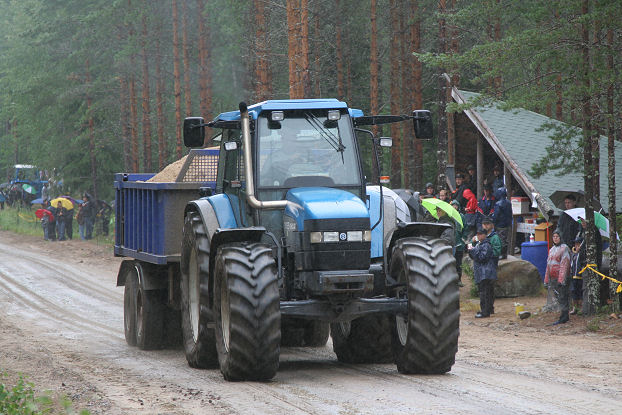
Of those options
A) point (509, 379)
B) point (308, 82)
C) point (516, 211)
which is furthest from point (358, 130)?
point (516, 211)

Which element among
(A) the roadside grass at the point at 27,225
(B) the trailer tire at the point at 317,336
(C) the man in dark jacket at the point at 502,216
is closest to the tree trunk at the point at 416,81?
(C) the man in dark jacket at the point at 502,216

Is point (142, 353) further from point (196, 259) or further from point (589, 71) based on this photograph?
point (589, 71)

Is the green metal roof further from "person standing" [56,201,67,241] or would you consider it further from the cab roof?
"person standing" [56,201,67,241]

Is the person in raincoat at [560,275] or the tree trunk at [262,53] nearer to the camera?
the person in raincoat at [560,275]

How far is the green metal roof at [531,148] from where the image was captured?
21109mm

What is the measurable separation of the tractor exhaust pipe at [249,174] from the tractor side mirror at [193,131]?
0.67 m

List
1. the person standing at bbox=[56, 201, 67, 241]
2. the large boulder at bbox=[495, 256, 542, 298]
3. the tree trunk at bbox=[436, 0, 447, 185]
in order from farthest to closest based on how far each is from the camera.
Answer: the person standing at bbox=[56, 201, 67, 241], the tree trunk at bbox=[436, 0, 447, 185], the large boulder at bbox=[495, 256, 542, 298]

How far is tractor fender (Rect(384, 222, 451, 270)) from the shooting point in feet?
31.9

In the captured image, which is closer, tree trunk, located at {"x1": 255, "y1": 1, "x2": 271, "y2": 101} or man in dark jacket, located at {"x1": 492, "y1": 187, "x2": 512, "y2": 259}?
man in dark jacket, located at {"x1": 492, "y1": 187, "x2": 512, "y2": 259}

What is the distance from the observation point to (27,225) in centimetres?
4094

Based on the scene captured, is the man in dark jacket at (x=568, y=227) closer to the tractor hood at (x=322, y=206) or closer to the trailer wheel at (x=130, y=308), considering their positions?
the trailer wheel at (x=130, y=308)

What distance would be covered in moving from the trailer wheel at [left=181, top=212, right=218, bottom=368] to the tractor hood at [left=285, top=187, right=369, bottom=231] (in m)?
1.13

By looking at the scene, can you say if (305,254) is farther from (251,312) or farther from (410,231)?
(410,231)

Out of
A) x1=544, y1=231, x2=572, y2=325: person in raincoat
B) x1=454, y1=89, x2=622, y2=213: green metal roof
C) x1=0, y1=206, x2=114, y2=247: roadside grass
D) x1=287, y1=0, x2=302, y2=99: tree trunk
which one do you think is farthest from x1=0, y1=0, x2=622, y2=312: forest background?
x1=0, y1=206, x2=114, y2=247: roadside grass
